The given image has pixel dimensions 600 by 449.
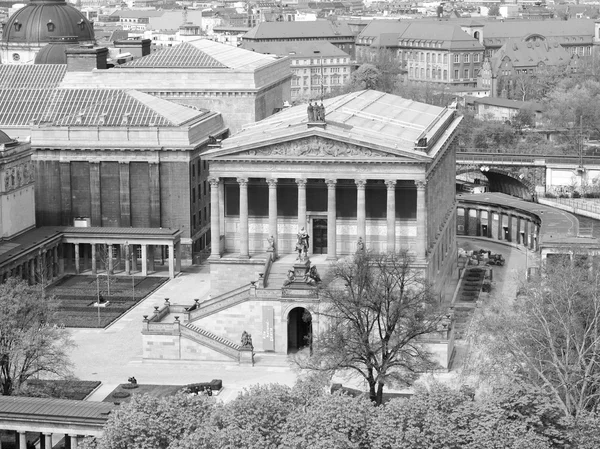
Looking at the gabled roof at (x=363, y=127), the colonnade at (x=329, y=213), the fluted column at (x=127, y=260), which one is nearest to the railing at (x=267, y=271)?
the colonnade at (x=329, y=213)

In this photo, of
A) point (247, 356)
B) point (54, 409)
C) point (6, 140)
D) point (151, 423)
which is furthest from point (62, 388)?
point (6, 140)

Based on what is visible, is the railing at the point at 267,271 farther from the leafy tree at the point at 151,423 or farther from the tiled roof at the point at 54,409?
the leafy tree at the point at 151,423

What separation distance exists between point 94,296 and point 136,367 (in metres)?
27.8

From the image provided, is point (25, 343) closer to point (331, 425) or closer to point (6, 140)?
point (331, 425)

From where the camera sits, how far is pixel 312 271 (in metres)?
150

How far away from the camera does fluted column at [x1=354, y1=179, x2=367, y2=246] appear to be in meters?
160

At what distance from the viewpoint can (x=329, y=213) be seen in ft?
530

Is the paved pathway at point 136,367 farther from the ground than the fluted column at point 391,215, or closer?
closer

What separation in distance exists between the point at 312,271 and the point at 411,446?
1807 inches

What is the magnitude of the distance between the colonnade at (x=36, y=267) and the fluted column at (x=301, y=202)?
1043 inches

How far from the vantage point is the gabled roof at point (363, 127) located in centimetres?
15900

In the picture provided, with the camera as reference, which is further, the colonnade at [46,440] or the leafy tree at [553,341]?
the leafy tree at [553,341]

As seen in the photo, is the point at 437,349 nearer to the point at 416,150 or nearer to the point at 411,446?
the point at 416,150

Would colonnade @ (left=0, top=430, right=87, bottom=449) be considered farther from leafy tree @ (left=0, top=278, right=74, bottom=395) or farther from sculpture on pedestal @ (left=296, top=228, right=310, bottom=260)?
sculpture on pedestal @ (left=296, top=228, right=310, bottom=260)
